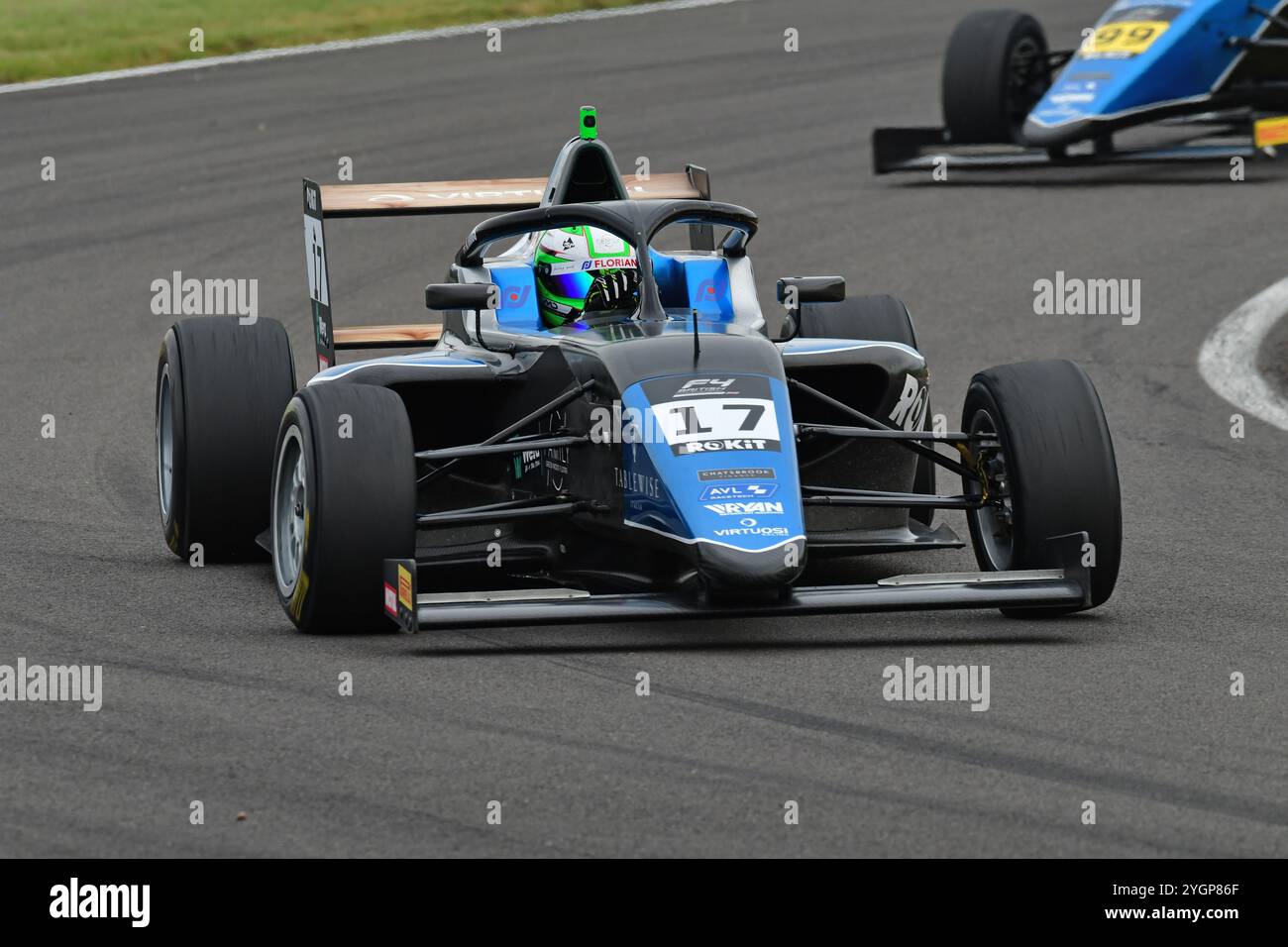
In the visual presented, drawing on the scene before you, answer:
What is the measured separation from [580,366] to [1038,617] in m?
1.82

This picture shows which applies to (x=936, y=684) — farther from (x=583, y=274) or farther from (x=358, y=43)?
(x=358, y=43)

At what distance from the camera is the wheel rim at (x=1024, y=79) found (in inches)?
723

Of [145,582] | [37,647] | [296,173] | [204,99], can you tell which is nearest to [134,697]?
[37,647]

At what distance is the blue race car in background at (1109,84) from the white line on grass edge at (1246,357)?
2964 mm

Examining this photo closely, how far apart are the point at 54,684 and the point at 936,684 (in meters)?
2.69

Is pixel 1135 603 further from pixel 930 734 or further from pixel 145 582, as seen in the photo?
pixel 145 582

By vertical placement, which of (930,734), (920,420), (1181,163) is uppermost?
(1181,163)

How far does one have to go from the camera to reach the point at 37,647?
741cm

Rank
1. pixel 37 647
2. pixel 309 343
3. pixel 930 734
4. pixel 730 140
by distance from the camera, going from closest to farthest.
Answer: pixel 930 734 < pixel 37 647 < pixel 309 343 < pixel 730 140

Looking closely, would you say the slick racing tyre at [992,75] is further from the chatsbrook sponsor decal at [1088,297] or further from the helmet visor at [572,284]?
the helmet visor at [572,284]

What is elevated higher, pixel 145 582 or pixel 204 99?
pixel 204 99

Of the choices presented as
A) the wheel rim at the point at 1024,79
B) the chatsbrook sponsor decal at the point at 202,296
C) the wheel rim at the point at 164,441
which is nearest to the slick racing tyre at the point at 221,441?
the wheel rim at the point at 164,441

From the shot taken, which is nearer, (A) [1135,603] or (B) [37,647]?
(B) [37,647]

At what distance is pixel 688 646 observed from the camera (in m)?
7.44
